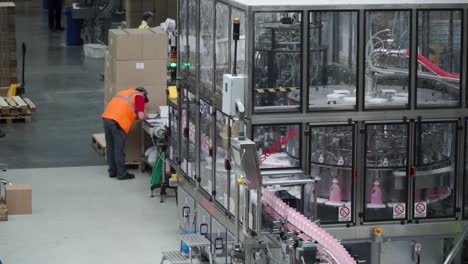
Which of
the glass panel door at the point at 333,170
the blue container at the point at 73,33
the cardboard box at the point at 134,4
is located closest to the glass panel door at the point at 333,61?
the glass panel door at the point at 333,170

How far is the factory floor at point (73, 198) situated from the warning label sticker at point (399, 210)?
314 centimetres

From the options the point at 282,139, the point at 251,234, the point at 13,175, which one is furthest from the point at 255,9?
the point at 13,175

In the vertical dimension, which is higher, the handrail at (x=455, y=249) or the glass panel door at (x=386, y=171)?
the glass panel door at (x=386, y=171)

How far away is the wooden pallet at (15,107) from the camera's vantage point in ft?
65.6

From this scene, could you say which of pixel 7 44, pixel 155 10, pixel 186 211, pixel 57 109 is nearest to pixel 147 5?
pixel 155 10

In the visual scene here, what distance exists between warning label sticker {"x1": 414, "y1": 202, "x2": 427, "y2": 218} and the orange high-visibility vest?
5888mm

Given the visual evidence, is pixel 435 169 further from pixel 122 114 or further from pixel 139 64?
pixel 139 64

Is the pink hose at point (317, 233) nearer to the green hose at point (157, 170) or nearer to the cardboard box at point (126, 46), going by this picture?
the green hose at point (157, 170)

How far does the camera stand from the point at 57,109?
21.3 meters

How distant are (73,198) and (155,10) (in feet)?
34.1

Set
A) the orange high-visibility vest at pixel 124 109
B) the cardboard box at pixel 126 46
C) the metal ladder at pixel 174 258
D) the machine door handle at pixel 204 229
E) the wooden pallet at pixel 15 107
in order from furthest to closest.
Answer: the wooden pallet at pixel 15 107
the cardboard box at pixel 126 46
the orange high-visibility vest at pixel 124 109
the machine door handle at pixel 204 229
the metal ladder at pixel 174 258

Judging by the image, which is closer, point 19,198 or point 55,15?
point 19,198

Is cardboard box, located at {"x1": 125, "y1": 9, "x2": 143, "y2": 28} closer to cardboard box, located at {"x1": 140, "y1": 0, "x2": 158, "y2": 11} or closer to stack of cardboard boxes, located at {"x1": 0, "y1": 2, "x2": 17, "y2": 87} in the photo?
cardboard box, located at {"x1": 140, "y1": 0, "x2": 158, "y2": 11}

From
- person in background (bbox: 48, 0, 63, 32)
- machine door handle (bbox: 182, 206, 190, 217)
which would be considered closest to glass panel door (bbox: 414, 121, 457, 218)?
machine door handle (bbox: 182, 206, 190, 217)
